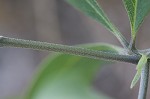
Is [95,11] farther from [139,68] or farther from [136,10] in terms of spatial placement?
[139,68]

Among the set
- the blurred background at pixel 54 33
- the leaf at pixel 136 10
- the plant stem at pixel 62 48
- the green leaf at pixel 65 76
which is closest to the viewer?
the plant stem at pixel 62 48

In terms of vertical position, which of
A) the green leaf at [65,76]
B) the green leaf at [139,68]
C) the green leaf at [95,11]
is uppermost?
the green leaf at [95,11]

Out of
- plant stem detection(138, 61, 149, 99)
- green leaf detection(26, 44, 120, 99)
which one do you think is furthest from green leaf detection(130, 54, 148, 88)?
green leaf detection(26, 44, 120, 99)

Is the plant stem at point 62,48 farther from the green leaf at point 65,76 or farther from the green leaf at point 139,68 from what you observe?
the green leaf at point 65,76

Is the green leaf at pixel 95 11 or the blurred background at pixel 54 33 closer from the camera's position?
the green leaf at pixel 95 11

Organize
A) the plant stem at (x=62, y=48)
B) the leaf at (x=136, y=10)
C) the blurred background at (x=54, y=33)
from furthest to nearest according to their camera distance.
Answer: the blurred background at (x=54, y=33), the leaf at (x=136, y=10), the plant stem at (x=62, y=48)

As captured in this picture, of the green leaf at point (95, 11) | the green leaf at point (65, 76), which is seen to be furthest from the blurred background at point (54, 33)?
the green leaf at point (95, 11)

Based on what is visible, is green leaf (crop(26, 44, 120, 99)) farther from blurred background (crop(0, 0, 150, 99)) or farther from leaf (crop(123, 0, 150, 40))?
blurred background (crop(0, 0, 150, 99))

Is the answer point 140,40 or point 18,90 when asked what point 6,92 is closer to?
point 18,90
